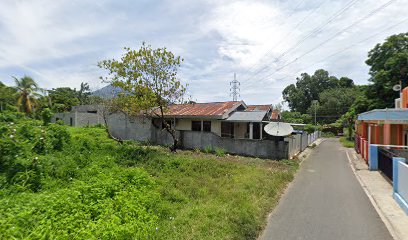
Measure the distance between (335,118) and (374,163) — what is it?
43975 mm

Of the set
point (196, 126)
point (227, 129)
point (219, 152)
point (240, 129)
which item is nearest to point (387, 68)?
point (240, 129)

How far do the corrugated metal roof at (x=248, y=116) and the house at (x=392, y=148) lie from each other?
601 centimetres

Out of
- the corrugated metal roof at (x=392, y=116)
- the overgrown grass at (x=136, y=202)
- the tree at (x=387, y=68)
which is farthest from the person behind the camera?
the tree at (x=387, y=68)

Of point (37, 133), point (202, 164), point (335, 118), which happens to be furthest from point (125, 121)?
point (335, 118)

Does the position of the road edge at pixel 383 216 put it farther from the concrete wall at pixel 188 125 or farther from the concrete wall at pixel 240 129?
the concrete wall at pixel 188 125

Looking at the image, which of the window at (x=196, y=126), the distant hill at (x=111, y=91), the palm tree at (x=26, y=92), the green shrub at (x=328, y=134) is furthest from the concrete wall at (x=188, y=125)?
the green shrub at (x=328, y=134)

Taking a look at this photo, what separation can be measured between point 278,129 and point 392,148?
5659mm

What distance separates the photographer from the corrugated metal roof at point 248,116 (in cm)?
1657

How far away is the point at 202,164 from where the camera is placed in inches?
441

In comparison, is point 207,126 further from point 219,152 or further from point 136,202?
point 136,202

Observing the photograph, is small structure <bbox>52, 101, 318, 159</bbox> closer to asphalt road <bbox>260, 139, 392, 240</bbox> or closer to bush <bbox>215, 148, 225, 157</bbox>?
bush <bbox>215, 148, 225, 157</bbox>

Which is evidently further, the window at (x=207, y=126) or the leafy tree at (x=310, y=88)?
the leafy tree at (x=310, y=88)

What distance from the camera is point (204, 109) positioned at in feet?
66.2

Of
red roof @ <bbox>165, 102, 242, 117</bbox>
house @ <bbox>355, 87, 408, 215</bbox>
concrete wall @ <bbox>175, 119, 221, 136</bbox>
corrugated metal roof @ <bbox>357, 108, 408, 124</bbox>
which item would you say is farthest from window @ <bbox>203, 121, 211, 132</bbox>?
corrugated metal roof @ <bbox>357, 108, 408, 124</bbox>
